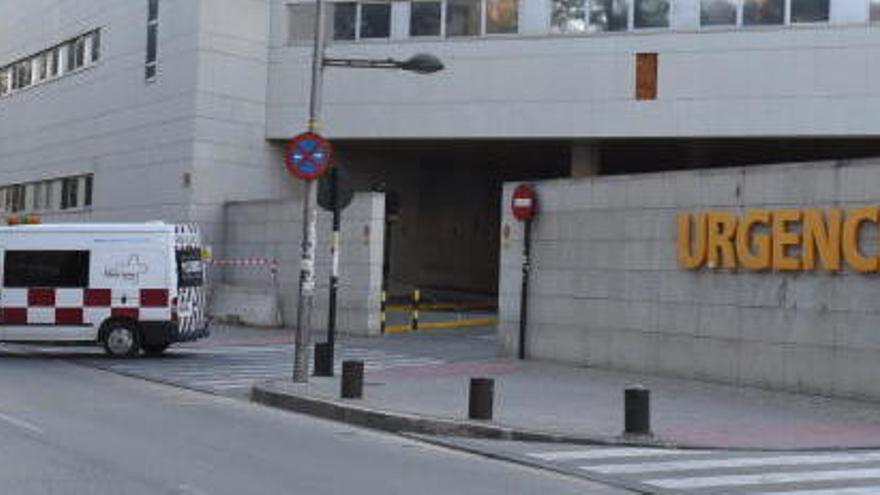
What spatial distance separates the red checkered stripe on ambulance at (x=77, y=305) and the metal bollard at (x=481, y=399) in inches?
389

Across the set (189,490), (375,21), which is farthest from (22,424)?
(375,21)

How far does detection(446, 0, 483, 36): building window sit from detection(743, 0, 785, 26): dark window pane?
721 centimetres

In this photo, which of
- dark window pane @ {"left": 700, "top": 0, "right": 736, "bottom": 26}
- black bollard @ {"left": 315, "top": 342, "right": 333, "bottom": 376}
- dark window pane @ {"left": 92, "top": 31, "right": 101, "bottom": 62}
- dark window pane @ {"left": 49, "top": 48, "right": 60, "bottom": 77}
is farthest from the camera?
dark window pane @ {"left": 49, "top": 48, "right": 60, "bottom": 77}

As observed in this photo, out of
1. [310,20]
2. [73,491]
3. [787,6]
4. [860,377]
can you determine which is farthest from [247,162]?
[73,491]

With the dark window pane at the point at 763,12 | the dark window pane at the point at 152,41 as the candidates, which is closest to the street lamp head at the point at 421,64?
the dark window pane at the point at 763,12

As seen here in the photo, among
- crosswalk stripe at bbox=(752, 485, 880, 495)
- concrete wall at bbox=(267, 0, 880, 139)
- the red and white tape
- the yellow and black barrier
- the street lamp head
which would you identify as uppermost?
concrete wall at bbox=(267, 0, 880, 139)

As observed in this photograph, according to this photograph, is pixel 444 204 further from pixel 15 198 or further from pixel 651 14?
pixel 15 198

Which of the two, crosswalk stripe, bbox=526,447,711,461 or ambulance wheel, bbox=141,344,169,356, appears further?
ambulance wheel, bbox=141,344,169,356

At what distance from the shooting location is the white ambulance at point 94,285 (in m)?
22.6

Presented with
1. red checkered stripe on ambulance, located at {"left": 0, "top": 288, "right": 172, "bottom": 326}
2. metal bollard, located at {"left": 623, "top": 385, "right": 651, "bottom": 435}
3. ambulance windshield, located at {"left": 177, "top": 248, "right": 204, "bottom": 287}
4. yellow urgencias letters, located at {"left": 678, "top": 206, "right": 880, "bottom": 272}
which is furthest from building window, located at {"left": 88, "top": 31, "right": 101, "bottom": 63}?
metal bollard, located at {"left": 623, "top": 385, "right": 651, "bottom": 435}

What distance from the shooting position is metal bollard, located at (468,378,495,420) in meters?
14.2

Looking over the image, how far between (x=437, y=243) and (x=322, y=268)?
542 inches

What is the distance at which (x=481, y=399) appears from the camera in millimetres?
14219

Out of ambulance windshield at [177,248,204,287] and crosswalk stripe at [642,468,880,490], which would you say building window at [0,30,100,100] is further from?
crosswalk stripe at [642,468,880,490]
